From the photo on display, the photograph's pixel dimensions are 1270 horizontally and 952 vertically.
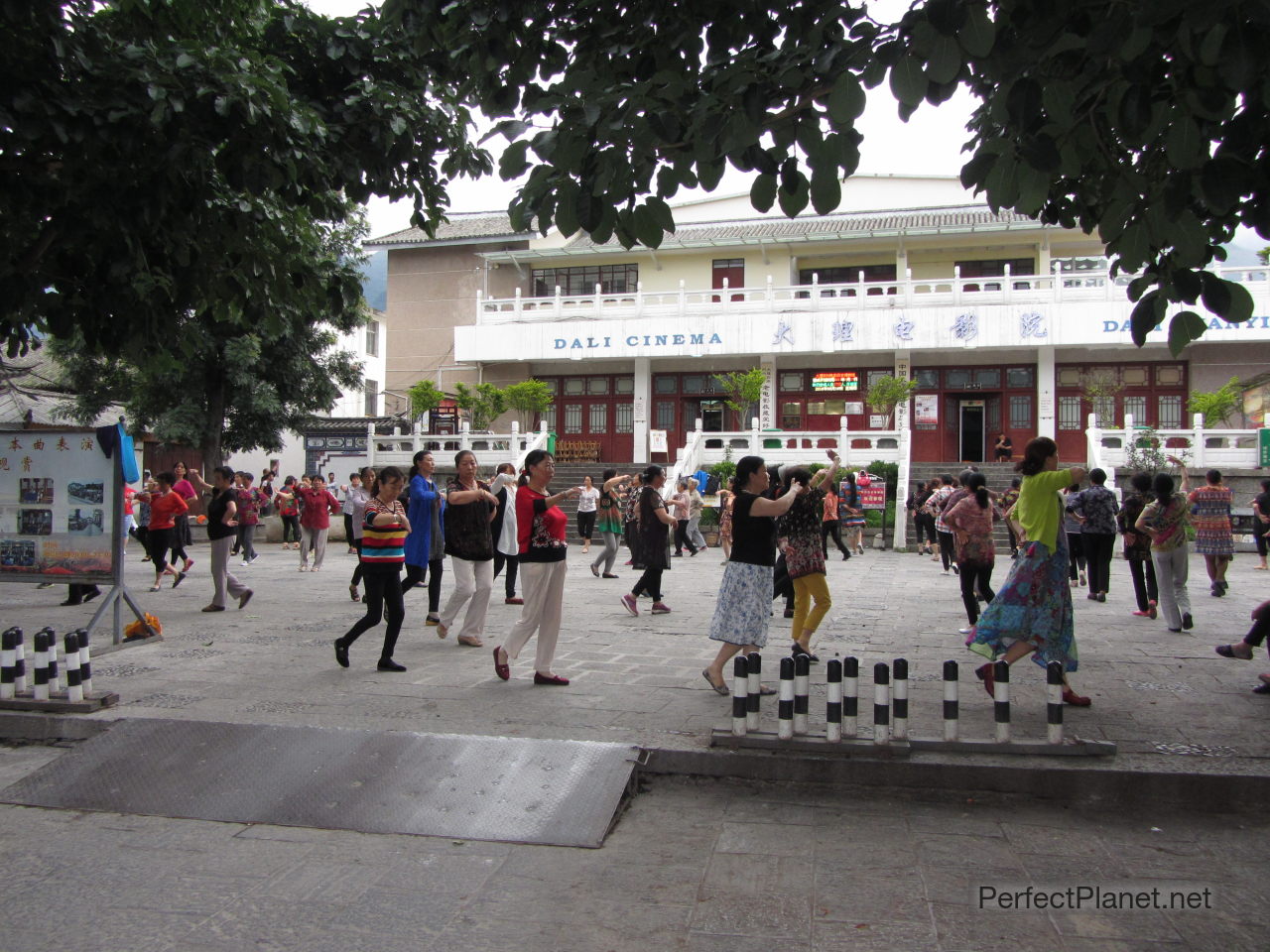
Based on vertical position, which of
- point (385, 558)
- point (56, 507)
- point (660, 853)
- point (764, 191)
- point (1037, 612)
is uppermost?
point (764, 191)

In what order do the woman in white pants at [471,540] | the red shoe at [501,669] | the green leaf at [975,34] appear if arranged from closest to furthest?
the green leaf at [975,34], the red shoe at [501,669], the woman in white pants at [471,540]

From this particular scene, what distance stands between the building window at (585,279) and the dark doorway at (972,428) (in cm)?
1210

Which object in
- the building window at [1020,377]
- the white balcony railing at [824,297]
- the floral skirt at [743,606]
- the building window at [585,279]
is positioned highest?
the building window at [585,279]

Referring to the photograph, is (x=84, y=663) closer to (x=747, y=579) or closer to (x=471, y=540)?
(x=471, y=540)

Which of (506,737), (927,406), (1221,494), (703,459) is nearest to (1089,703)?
(506,737)

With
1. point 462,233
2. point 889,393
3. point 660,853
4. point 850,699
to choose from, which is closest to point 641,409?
point 889,393

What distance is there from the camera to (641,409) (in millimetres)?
31469

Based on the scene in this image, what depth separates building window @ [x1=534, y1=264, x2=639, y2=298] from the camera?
109ft

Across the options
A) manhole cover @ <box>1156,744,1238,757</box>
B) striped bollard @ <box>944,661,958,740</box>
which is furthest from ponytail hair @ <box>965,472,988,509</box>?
striped bollard @ <box>944,661,958,740</box>

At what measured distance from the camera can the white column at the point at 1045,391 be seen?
2820 cm

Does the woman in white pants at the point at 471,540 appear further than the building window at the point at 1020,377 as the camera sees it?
No

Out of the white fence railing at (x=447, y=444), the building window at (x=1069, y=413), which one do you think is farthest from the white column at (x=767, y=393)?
the building window at (x=1069, y=413)

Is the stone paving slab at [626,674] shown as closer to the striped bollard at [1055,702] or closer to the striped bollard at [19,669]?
the striped bollard at [1055,702]

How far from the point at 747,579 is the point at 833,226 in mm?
27671
